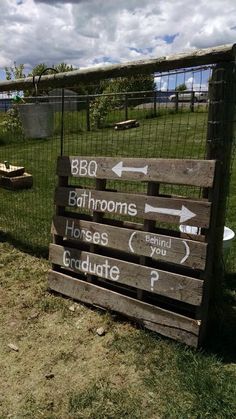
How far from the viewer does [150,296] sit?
3.87 m

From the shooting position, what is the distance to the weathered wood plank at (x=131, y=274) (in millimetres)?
3479

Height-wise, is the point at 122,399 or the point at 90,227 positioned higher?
the point at 90,227

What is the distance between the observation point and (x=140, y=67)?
13.1 ft

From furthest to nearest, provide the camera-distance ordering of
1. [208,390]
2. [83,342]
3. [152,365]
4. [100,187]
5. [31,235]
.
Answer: [31,235], [100,187], [83,342], [152,365], [208,390]

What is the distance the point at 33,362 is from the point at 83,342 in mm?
425

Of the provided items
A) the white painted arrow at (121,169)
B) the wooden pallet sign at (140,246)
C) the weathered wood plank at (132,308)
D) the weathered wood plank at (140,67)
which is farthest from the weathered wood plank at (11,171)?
the white painted arrow at (121,169)

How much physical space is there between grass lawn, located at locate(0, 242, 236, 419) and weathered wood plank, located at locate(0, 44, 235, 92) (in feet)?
6.79

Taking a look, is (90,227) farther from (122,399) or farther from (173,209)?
(122,399)

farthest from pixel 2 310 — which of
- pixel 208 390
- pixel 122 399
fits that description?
pixel 208 390

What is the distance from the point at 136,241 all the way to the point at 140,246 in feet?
0.18

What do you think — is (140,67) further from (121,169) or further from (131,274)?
(131,274)

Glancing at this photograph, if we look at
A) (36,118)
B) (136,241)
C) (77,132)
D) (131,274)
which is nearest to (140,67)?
(36,118)

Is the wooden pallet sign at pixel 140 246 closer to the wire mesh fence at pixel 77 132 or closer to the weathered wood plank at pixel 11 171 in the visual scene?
the wire mesh fence at pixel 77 132

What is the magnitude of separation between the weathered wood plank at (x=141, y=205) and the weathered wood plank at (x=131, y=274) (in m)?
0.42
